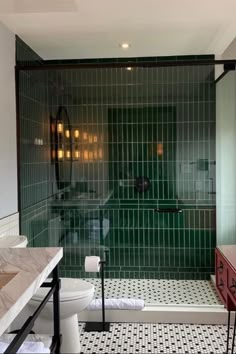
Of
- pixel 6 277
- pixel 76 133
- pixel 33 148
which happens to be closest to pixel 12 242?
pixel 6 277

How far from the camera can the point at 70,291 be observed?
256 centimetres

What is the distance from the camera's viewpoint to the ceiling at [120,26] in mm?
2545

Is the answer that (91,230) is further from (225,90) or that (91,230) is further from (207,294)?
(225,90)

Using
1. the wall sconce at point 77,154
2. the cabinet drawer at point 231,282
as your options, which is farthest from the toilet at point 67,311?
the wall sconce at point 77,154

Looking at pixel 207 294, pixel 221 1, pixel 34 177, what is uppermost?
pixel 221 1

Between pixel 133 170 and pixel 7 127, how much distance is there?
58.7 inches

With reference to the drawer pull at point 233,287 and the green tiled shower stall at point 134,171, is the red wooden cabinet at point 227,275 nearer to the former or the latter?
the drawer pull at point 233,287

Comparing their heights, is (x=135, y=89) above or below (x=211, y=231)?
above

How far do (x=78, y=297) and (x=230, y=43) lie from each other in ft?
8.58

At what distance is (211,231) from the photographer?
3.93 metres

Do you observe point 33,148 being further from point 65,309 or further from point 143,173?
point 65,309

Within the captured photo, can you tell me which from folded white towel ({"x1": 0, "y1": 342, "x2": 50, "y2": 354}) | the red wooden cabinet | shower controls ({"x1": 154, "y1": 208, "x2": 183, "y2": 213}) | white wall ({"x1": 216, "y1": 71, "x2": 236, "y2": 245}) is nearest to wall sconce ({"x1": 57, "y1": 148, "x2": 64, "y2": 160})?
shower controls ({"x1": 154, "y1": 208, "x2": 183, "y2": 213})

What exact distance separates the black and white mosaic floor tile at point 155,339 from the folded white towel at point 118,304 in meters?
0.13

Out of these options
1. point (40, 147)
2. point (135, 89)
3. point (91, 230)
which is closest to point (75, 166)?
point (40, 147)
